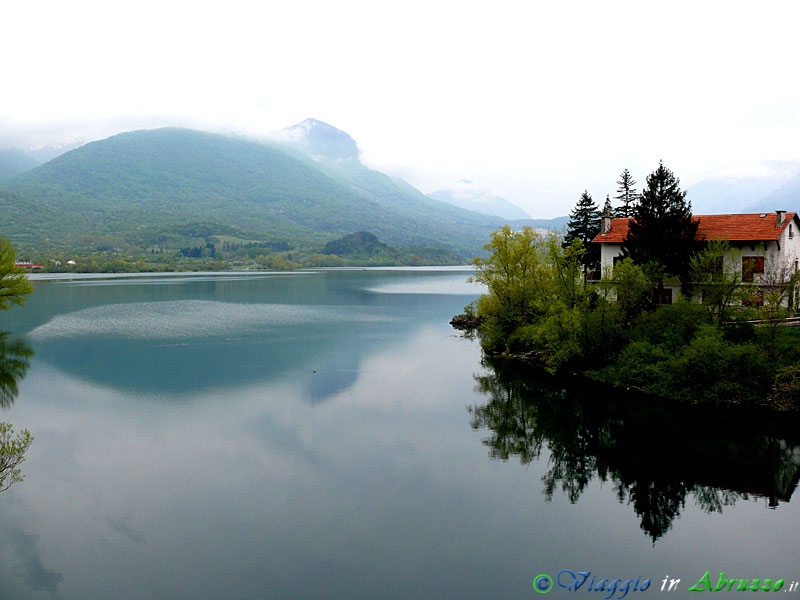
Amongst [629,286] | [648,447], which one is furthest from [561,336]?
[648,447]

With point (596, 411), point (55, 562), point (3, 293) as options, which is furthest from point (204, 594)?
point (3, 293)

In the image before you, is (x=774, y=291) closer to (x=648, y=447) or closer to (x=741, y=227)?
(x=741, y=227)

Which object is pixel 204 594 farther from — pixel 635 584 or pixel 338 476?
pixel 635 584

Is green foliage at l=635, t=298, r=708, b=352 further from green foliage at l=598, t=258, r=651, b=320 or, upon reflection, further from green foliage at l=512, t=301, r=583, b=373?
green foliage at l=512, t=301, r=583, b=373

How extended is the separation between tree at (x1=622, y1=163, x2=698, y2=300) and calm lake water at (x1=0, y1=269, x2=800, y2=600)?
9.54 meters

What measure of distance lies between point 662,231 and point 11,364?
40.7 meters

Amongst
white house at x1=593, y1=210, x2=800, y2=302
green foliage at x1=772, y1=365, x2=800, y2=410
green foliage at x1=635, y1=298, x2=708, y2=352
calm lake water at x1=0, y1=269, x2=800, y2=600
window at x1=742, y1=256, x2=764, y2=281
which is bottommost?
calm lake water at x1=0, y1=269, x2=800, y2=600

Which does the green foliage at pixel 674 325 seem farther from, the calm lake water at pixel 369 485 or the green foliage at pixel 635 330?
the calm lake water at pixel 369 485

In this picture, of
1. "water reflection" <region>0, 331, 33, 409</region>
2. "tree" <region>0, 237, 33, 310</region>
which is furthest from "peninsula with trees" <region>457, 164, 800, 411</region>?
"tree" <region>0, 237, 33, 310</region>

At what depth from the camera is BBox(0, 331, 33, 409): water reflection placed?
92.0 feet

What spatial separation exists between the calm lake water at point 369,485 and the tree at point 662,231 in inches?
375

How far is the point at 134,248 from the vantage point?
197625 mm

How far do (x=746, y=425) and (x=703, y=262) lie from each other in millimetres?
9727

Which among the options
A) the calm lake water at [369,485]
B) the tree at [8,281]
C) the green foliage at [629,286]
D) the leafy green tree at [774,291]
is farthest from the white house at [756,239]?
the tree at [8,281]
